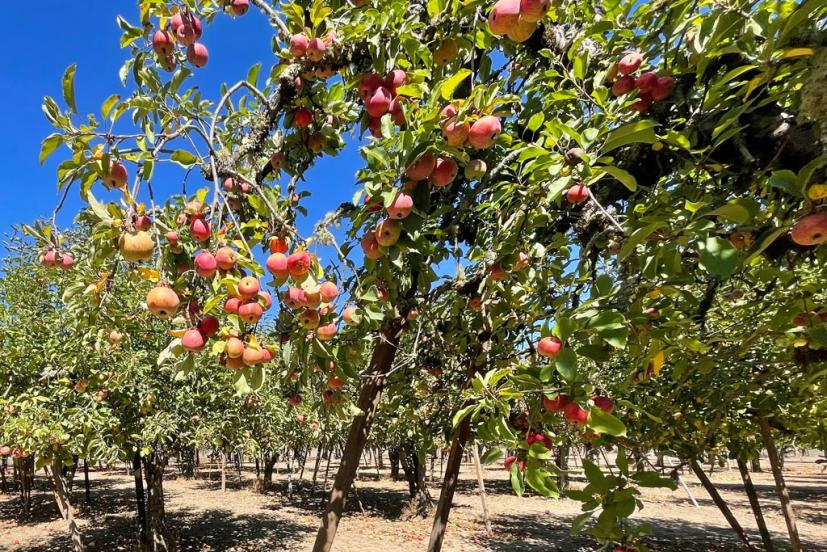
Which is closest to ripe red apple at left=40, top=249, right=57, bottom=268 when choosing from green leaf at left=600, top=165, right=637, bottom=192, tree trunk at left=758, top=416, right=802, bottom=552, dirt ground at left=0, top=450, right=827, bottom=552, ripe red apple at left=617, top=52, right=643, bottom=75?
green leaf at left=600, top=165, right=637, bottom=192

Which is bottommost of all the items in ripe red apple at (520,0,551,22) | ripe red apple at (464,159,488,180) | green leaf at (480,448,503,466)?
green leaf at (480,448,503,466)

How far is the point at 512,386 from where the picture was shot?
1625 mm

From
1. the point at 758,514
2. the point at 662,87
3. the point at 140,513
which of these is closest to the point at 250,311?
the point at 662,87

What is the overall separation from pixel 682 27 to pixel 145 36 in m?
Result: 2.06

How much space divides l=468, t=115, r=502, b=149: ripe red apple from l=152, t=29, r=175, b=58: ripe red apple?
1.44 metres

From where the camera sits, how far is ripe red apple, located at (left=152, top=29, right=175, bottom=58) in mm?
2006

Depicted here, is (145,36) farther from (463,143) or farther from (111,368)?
(111,368)

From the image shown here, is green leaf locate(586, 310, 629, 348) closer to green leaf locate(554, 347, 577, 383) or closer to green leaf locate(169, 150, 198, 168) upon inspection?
green leaf locate(554, 347, 577, 383)

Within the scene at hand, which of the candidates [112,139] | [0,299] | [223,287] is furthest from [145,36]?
[0,299]

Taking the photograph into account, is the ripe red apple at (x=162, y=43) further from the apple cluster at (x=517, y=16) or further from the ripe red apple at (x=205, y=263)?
the apple cluster at (x=517, y=16)

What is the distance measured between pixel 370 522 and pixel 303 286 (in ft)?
46.7

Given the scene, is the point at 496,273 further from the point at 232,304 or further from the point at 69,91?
the point at 69,91

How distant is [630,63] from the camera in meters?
1.87

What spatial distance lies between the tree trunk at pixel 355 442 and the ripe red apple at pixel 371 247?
66 centimetres
